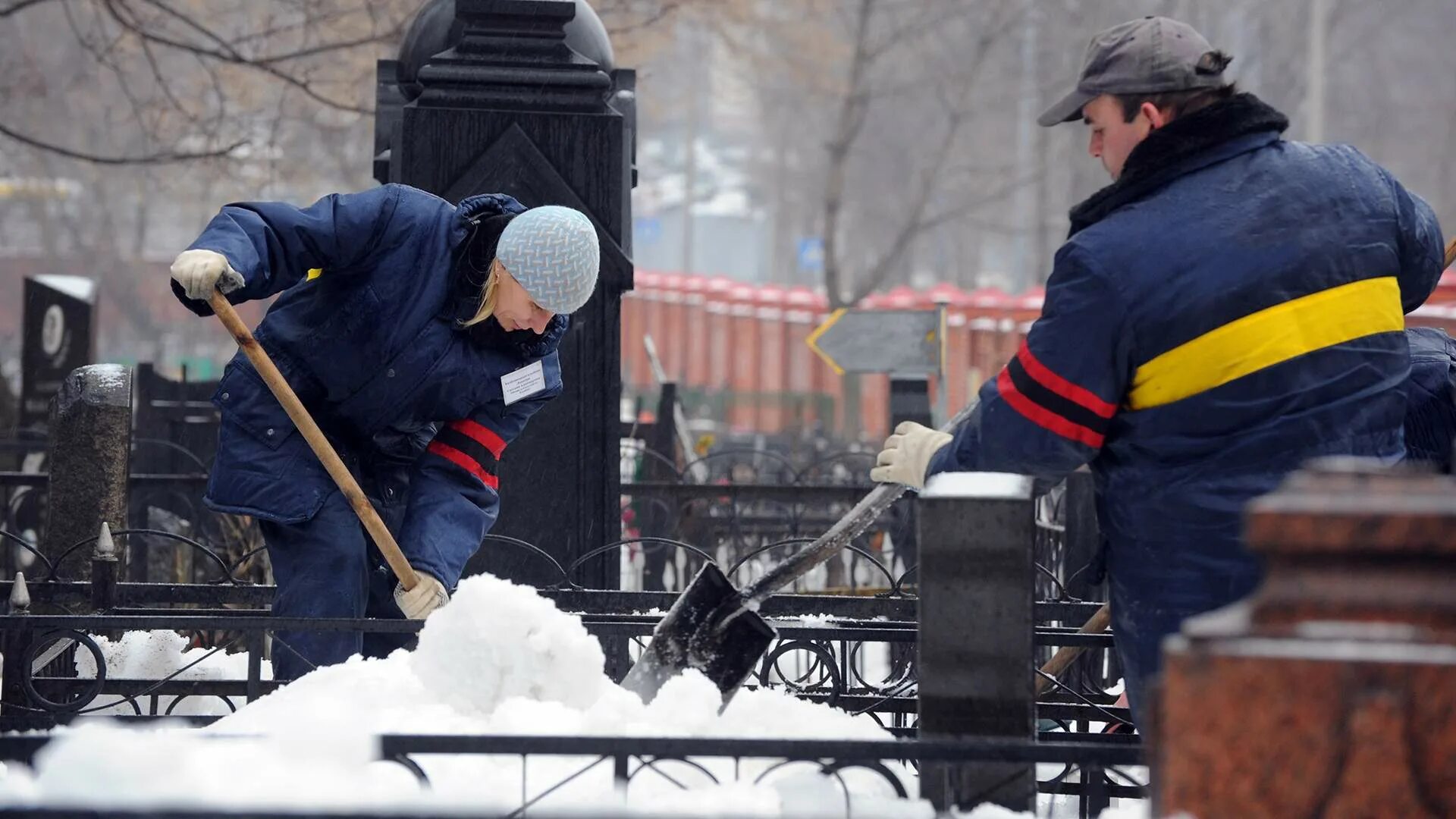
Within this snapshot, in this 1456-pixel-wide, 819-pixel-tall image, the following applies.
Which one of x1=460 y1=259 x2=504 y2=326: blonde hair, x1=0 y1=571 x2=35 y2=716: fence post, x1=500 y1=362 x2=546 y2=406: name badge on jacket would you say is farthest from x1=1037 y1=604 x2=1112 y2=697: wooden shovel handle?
x1=0 y1=571 x2=35 y2=716: fence post

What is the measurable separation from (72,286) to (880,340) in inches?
226

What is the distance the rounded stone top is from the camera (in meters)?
5.88

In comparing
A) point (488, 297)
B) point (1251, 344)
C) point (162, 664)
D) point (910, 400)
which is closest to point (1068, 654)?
point (1251, 344)

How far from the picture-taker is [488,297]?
4.14 metres

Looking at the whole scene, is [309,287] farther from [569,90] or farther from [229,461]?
[569,90]

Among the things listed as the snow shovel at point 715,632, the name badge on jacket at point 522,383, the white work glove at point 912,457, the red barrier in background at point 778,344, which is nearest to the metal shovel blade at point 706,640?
the snow shovel at point 715,632

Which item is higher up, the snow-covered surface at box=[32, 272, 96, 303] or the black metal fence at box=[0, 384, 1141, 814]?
the snow-covered surface at box=[32, 272, 96, 303]

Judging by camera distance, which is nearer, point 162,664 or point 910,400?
point 162,664

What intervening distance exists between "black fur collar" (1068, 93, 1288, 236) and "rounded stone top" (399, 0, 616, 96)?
2982mm

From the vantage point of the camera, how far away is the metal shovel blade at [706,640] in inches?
131

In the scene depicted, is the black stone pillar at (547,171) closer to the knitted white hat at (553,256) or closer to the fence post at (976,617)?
the knitted white hat at (553,256)

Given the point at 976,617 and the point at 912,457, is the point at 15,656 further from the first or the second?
the point at 976,617

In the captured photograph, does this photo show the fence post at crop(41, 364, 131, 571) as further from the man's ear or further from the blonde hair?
the man's ear

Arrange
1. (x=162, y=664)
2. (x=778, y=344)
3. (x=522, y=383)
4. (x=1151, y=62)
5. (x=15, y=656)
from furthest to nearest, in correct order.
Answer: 1. (x=778, y=344)
2. (x=162, y=664)
3. (x=522, y=383)
4. (x=15, y=656)
5. (x=1151, y=62)
